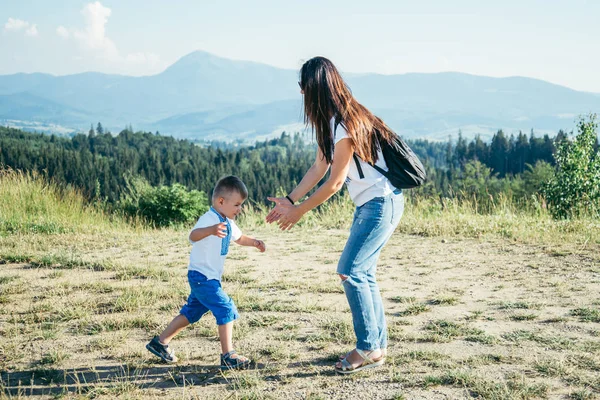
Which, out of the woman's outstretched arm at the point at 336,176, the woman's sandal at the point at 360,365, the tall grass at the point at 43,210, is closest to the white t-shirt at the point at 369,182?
the woman's outstretched arm at the point at 336,176

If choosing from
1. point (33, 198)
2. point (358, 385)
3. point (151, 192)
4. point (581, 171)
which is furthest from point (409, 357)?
point (151, 192)

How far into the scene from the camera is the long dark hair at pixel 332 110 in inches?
131

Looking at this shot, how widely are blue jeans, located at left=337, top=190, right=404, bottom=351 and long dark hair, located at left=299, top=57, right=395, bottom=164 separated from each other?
13.0 inches

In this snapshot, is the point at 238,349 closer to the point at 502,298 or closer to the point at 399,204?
the point at 399,204

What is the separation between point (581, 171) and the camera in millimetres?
15602

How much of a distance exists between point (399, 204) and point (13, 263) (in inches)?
208

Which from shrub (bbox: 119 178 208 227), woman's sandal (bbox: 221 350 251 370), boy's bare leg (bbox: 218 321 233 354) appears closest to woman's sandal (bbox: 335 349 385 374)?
woman's sandal (bbox: 221 350 251 370)

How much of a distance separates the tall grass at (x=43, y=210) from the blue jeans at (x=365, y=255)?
6.55 meters

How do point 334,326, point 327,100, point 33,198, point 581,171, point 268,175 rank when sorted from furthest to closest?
point 268,175 → point 581,171 → point 33,198 → point 334,326 → point 327,100

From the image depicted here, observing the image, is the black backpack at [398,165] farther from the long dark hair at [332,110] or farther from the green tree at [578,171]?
the green tree at [578,171]

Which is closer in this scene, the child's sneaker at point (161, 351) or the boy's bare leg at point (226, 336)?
the boy's bare leg at point (226, 336)

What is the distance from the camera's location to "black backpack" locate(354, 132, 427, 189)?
3484mm

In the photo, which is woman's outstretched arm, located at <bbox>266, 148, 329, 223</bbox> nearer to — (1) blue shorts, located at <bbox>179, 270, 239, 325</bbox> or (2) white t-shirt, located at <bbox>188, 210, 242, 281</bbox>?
(2) white t-shirt, located at <bbox>188, 210, 242, 281</bbox>

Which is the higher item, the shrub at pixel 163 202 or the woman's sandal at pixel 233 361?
the woman's sandal at pixel 233 361
